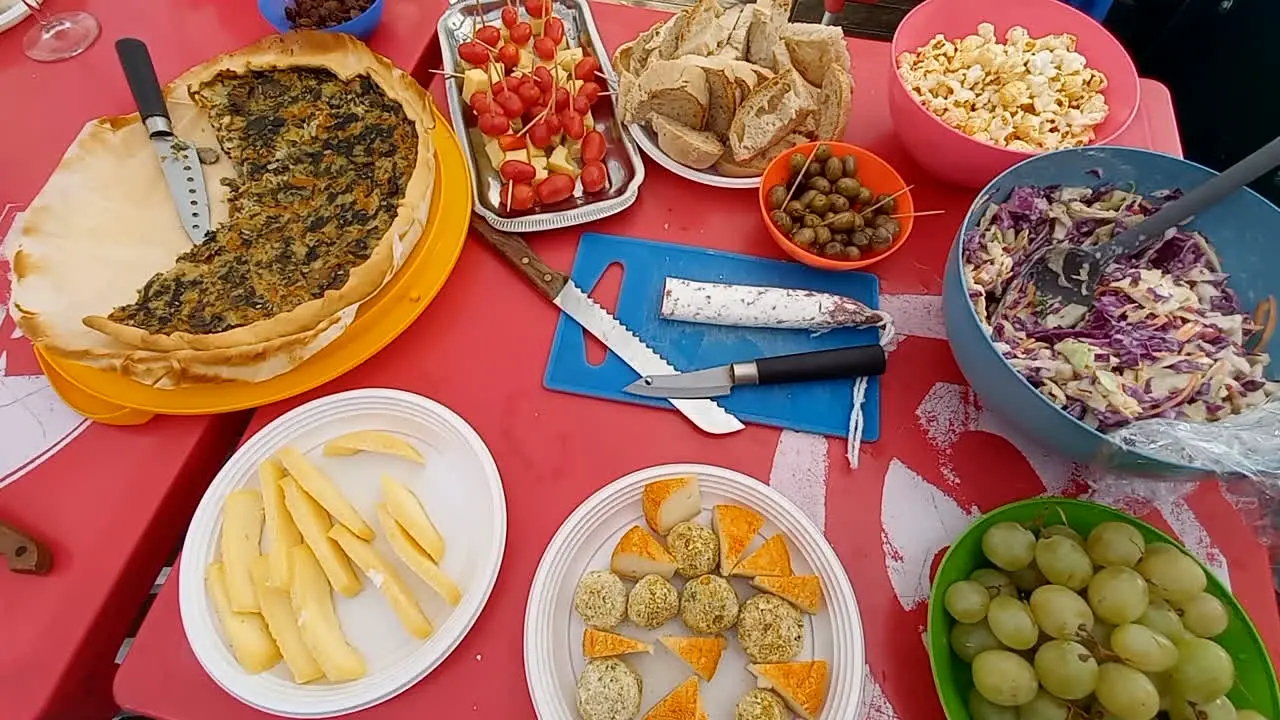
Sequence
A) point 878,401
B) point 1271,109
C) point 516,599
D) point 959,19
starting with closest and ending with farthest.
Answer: point 516,599 → point 878,401 → point 959,19 → point 1271,109

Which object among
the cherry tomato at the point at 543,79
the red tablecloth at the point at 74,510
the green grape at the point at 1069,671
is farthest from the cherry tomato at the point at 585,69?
the green grape at the point at 1069,671

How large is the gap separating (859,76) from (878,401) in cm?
72

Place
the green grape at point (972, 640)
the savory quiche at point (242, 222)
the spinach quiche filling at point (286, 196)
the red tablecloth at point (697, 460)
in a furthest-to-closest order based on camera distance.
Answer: the spinach quiche filling at point (286, 196) < the savory quiche at point (242, 222) < the red tablecloth at point (697, 460) < the green grape at point (972, 640)

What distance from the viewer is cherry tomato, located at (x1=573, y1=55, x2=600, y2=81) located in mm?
1392

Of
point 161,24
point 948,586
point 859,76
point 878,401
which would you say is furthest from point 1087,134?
point 161,24

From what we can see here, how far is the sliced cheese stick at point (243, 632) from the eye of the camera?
0.92 metres

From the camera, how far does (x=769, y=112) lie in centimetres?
126

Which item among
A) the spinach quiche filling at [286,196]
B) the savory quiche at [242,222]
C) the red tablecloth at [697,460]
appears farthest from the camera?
the spinach quiche filling at [286,196]

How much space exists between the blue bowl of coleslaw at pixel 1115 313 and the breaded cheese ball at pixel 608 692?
587 mm

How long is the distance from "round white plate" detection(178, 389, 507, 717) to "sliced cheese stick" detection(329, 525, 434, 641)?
0.06ft

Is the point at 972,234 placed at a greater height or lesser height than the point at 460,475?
greater

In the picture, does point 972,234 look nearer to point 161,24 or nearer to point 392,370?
point 392,370

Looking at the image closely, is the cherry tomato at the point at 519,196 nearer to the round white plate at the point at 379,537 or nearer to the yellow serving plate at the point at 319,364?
the yellow serving plate at the point at 319,364

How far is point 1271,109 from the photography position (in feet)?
5.41
